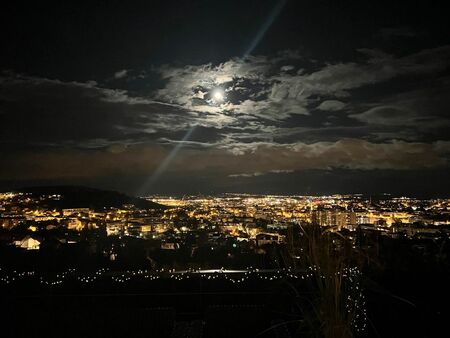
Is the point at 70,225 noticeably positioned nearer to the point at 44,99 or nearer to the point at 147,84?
the point at 44,99

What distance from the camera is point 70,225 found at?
8.53 meters

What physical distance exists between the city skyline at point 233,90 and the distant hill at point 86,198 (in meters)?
0.64

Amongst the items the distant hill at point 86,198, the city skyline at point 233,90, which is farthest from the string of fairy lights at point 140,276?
the distant hill at point 86,198

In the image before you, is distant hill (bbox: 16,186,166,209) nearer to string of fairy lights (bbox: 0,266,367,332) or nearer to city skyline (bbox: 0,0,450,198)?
city skyline (bbox: 0,0,450,198)

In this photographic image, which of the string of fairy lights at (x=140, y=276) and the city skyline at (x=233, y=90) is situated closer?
the string of fairy lights at (x=140, y=276)

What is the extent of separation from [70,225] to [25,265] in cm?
227

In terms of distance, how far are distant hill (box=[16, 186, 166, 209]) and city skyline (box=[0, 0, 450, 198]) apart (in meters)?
0.64

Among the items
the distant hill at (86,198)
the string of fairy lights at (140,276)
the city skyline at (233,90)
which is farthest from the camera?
the distant hill at (86,198)

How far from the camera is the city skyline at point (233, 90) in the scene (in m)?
6.75

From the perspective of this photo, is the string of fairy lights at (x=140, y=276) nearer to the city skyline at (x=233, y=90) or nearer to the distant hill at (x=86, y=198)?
the city skyline at (x=233, y=90)

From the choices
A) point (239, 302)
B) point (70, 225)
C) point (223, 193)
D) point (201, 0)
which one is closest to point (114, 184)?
point (223, 193)

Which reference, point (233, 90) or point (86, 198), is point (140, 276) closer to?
point (233, 90)

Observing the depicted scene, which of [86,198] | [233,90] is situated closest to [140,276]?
[233,90]

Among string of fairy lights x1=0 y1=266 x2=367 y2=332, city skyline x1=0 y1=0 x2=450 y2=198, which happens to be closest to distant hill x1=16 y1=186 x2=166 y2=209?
city skyline x1=0 y1=0 x2=450 y2=198
